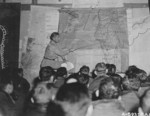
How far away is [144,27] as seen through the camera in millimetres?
5574

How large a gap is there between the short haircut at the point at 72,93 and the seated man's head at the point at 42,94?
67 cm

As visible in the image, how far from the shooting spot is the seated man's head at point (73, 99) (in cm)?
175

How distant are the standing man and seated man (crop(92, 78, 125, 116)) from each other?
9.74ft

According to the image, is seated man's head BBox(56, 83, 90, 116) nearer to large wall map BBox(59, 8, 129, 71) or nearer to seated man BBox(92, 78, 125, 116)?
seated man BBox(92, 78, 125, 116)

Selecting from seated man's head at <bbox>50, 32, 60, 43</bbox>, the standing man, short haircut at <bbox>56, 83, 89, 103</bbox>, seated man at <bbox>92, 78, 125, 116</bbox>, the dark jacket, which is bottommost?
the dark jacket

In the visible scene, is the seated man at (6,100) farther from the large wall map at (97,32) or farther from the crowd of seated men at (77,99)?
the large wall map at (97,32)

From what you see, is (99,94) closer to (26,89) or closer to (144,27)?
(26,89)

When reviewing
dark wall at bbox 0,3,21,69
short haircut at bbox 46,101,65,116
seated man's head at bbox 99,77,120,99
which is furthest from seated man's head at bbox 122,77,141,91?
dark wall at bbox 0,3,21,69

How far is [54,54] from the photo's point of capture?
5371 millimetres

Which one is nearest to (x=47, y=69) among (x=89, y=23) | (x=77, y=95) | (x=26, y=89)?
(x=26, y=89)

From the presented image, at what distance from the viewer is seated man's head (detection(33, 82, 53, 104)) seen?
8.07ft

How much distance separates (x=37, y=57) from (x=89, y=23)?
1.22 meters

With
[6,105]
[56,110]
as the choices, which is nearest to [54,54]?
[6,105]

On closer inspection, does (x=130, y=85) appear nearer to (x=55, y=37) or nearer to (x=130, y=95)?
(x=130, y=95)
